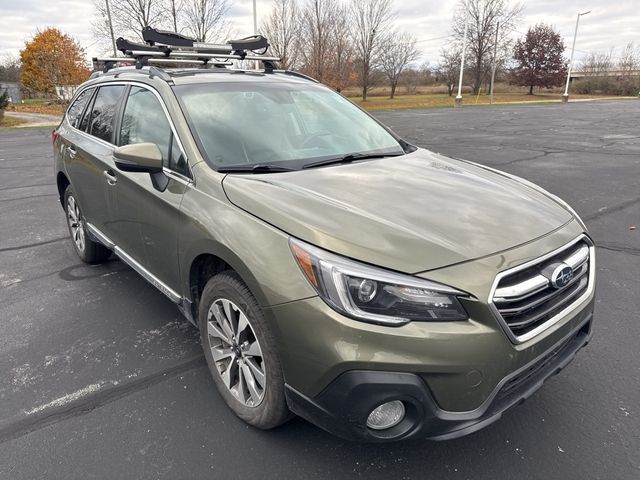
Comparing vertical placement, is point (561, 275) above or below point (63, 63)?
below

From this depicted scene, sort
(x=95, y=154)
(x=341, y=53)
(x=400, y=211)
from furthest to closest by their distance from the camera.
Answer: (x=341, y=53) → (x=95, y=154) → (x=400, y=211)

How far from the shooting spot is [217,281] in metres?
2.35

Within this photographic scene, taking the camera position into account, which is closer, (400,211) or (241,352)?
(400,211)

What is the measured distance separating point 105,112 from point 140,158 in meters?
1.61

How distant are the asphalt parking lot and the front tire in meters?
0.15

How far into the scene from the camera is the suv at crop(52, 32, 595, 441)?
1.81 meters

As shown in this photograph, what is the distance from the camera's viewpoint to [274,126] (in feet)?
10.2

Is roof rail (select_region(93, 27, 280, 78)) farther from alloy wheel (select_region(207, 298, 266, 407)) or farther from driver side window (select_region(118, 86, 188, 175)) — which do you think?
alloy wheel (select_region(207, 298, 266, 407))

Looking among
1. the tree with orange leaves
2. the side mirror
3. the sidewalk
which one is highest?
the tree with orange leaves

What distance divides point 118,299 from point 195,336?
1023mm

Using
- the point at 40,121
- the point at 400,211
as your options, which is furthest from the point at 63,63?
the point at 400,211

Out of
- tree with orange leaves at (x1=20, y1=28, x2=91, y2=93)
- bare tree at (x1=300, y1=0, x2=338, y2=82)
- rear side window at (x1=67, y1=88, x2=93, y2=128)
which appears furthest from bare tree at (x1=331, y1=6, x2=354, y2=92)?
rear side window at (x1=67, y1=88, x2=93, y2=128)

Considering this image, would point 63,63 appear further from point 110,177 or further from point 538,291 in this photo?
point 538,291

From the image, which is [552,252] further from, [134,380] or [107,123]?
[107,123]
